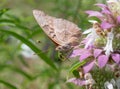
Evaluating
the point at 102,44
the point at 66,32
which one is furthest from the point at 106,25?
the point at 66,32

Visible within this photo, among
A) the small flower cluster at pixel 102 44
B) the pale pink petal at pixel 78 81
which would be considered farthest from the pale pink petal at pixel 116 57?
the pale pink petal at pixel 78 81

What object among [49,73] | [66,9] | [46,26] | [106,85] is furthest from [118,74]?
[66,9]

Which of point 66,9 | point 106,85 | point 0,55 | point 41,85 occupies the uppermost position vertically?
point 106,85

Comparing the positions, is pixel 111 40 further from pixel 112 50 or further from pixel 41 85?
pixel 41 85

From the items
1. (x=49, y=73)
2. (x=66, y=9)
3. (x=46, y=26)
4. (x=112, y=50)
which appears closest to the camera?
(x=112, y=50)

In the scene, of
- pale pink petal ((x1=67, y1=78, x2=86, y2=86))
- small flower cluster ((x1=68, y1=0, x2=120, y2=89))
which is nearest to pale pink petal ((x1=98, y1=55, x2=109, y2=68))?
small flower cluster ((x1=68, y1=0, x2=120, y2=89))

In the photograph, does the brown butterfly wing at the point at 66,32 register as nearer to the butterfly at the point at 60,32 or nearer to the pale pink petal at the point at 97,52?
the butterfly at the point at 60,32

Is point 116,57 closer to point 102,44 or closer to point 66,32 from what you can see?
point 102,44
